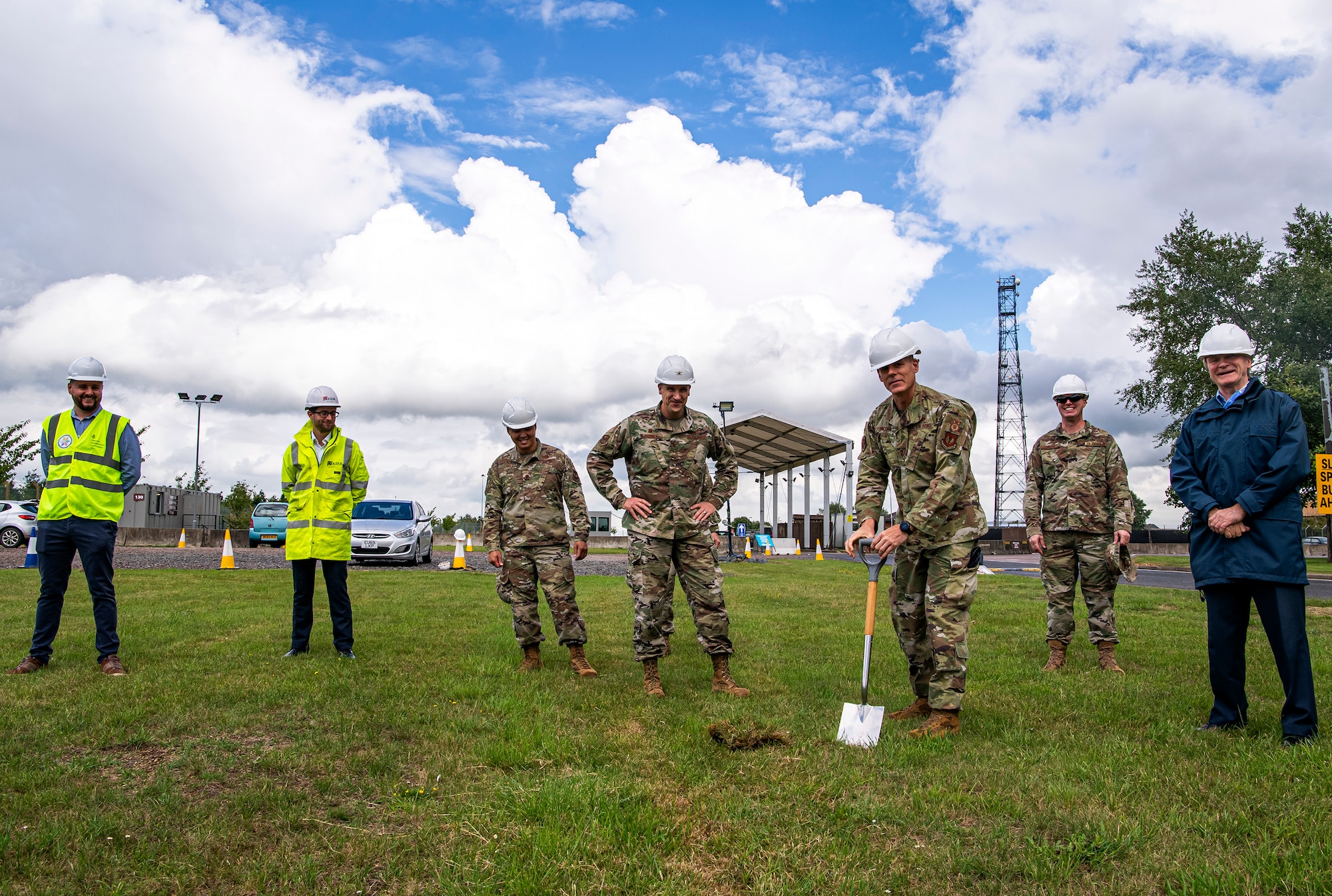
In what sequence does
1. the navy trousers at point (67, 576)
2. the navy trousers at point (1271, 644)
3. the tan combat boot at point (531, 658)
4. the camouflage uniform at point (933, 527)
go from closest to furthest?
1. the navy trousers at point (1271, 644)
2. the camouflage uniform at point (933, 527)
3. the navy trousers at point (67, 576)
4. the tan combat boot at point (531, 658)

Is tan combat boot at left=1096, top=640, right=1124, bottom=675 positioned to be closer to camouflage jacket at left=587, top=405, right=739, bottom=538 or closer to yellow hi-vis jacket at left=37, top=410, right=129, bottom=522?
camouflage jacket at left=587, top=405, right=739, bottom=538

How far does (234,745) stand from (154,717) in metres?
0.83

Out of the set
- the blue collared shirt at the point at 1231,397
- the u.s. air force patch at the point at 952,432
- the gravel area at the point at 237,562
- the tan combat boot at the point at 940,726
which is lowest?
the gravel area at the point at 237,562

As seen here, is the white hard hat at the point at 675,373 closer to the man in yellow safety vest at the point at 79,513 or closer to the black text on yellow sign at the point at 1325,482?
the man in yellow safety vest at the point at 79,513

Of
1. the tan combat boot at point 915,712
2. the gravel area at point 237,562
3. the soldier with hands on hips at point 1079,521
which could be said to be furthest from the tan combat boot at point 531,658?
the gravel area at point 237,562

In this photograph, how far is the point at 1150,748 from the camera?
4.20m

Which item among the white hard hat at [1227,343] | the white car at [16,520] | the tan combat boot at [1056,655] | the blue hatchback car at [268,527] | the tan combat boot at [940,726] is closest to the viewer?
the tan combat boot at [940,726]

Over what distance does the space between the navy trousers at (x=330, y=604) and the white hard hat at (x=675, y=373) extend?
3.04 meters

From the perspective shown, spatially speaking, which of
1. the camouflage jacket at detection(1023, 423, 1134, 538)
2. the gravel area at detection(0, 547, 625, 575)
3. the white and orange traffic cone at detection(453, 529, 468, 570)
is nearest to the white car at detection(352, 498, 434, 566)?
the gravel area at detection(0, 547, 625, 575)

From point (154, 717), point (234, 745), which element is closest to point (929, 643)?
point (234, 745)

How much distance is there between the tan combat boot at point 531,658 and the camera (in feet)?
21.1

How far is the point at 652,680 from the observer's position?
568 cm

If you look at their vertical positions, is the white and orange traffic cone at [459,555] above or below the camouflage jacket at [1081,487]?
below

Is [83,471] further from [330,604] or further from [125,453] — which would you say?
[330,604]
